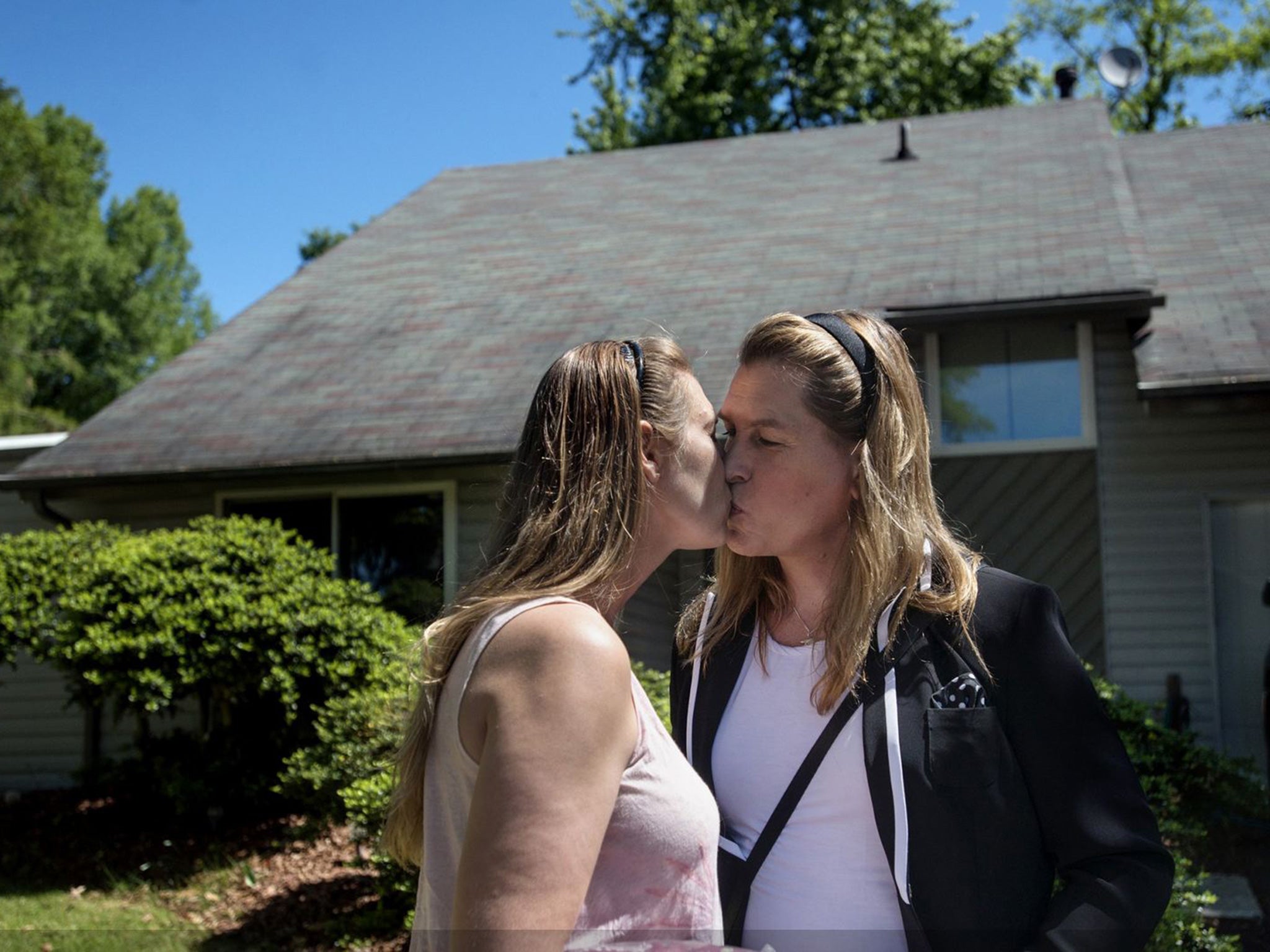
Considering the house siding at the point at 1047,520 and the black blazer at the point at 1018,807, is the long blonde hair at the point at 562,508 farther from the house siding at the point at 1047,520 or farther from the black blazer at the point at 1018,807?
the house siding at the point at 1047,520

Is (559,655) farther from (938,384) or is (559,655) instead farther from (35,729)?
(35,729)

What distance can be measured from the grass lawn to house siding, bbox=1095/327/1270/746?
702 centimetres

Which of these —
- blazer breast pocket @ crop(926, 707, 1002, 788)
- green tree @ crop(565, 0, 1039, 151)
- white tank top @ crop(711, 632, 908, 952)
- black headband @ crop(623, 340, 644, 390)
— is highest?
green tree @ crop(565, 0, 1039, 151)

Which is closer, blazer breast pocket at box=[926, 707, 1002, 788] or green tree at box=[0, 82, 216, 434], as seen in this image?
blazer breast pocket at box=[926, 707, 1002, 788]

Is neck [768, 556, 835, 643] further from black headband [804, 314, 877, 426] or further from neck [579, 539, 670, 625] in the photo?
neck [579, 539, 670, 625]

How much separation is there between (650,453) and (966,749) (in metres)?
0.71

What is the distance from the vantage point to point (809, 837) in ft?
7.02

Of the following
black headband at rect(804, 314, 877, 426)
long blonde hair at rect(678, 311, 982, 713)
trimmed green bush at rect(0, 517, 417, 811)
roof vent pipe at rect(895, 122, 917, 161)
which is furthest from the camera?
roof vent pipe at rect(895, 122, 917, 161)

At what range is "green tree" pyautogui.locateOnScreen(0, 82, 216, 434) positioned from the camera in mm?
25125

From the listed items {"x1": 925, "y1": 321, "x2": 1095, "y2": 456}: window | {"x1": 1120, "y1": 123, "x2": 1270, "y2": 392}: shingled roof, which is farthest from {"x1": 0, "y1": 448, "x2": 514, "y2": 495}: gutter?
{"x1": 1120, "y1": 123, "x2": 1270, "y2": 392}: shingled roof

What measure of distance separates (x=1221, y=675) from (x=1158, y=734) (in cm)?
423

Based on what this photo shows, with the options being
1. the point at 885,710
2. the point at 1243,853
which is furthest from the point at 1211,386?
the point at 885,710

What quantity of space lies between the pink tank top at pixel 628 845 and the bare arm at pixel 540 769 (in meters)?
0.04

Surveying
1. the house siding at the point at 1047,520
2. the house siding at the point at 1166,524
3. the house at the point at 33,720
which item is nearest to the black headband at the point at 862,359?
the house siding at the point at 1047,520
